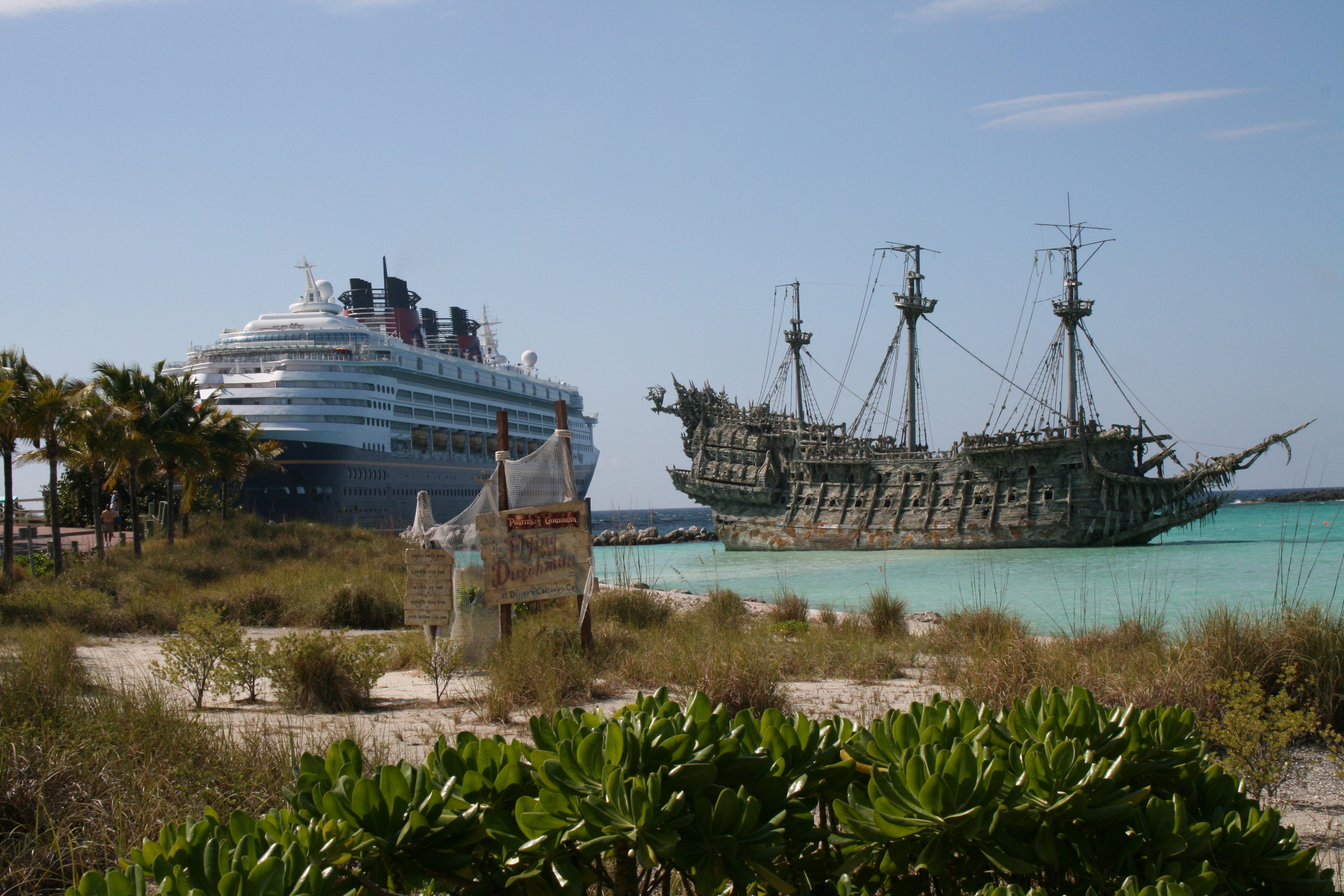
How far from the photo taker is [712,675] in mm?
6312

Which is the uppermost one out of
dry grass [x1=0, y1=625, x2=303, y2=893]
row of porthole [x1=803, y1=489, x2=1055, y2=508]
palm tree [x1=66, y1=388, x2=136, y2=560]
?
palm tree [x1=66, y1=388, x2=136, y2=560]

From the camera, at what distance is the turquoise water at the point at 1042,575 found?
1573cm

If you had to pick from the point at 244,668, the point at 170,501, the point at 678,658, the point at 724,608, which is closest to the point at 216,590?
the point at 724,608

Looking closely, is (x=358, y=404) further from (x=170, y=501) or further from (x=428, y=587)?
(x=428, y=587)

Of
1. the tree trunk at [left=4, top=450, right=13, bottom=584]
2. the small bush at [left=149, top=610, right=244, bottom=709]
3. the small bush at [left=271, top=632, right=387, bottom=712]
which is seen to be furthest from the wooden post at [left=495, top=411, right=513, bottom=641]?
the tree trunk at [left=4, top=450, right=13, bottom=584]

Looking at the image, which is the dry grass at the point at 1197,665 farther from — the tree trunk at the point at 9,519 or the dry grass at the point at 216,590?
the tree trunk at the point at 9,519

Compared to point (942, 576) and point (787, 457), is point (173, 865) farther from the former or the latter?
point (787, 457)

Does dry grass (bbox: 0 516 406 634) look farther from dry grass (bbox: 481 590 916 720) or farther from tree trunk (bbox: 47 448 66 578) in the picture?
dry grass (bbox: 481 590 916 720)

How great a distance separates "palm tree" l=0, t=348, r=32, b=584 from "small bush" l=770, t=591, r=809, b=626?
39.3 ft

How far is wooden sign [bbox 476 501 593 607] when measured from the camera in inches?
315

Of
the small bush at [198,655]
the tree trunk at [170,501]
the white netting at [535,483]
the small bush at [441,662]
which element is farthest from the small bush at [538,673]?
the tree trunk at [170,501]

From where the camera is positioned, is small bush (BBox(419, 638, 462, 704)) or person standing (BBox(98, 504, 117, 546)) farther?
person standing (BBox(98, 504, 117, 546))

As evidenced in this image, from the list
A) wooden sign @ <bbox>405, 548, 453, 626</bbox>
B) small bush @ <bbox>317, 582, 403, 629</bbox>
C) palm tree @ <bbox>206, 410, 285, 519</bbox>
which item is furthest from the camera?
palm tree @ <bbox>206, 410, 285, 519</bbox>

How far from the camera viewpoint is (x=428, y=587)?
9.66m
